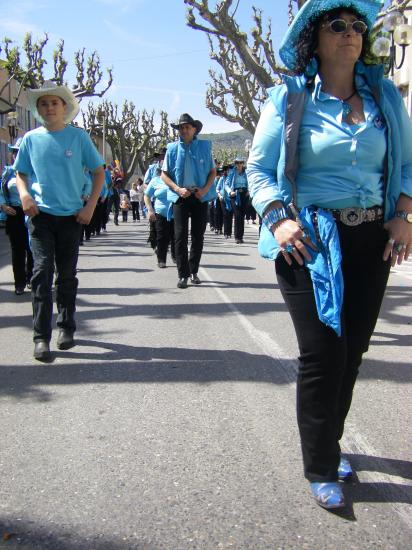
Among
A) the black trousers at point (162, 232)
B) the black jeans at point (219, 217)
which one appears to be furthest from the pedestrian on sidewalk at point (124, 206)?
the black trousers at point (162, 232)

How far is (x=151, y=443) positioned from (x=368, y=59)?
6.89 feet

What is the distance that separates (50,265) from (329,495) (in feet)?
10.3

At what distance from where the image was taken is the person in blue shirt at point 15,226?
845 centimetres

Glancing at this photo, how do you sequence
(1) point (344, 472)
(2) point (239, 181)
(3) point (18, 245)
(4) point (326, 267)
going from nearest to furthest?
(4) point (326, 267) < (1) point (344, 472) < (3) point (18, 245) < (2) point (239, 181)

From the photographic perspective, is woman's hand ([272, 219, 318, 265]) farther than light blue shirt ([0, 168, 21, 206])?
No

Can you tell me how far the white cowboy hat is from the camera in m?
5.33

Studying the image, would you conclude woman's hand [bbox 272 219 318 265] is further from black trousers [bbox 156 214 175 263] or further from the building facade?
the building facade

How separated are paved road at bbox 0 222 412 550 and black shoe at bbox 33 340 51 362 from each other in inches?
2.9

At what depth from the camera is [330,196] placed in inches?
109

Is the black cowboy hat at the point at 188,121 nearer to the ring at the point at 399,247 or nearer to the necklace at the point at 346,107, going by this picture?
the necklace at the point at 346,107

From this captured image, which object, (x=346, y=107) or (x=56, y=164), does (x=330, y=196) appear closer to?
(x=346, y=107)

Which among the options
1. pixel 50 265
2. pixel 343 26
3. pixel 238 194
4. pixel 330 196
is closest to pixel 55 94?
pixel 50 265

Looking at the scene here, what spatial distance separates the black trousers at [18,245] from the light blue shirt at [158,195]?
258 centimetres

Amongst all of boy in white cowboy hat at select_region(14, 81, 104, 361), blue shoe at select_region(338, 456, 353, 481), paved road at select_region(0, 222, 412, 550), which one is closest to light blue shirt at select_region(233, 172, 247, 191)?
paved road at select_region(0, 222, 412, 550)
